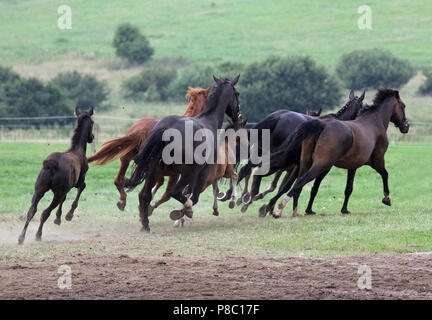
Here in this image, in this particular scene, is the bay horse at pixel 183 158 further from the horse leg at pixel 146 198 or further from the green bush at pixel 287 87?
the green bush at pixel 287 87

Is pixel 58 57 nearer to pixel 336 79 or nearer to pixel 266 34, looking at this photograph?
pixel 266 34

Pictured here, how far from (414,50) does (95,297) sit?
68.8 m

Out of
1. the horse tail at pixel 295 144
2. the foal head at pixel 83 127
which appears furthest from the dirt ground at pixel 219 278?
the horse tail at pixel 295 144

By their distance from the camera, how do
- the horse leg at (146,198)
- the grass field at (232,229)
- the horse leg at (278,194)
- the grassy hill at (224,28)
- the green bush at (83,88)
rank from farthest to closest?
the grassy hill at (224,28), the green bush at (83,88), the horse leg at (278,194), the horse leg at (146,198), the grass field at (232,229)

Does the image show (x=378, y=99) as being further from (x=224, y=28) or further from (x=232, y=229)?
(x=224, y=28)

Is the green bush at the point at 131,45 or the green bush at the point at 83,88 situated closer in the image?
the green bush at the point at 83,88

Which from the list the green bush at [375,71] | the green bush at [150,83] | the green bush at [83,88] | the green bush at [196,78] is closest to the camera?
the green bush at [83,88]

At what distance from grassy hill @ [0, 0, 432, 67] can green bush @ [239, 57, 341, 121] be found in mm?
15490

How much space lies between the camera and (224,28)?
82938 millimetres

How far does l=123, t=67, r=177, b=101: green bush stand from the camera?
62034 mm

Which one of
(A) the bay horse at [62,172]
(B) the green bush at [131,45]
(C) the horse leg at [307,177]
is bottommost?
(C) the horse leg at [307,177]

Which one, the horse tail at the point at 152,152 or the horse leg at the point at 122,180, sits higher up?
the horse tail at the point at 152,152

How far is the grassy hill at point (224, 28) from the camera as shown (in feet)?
244

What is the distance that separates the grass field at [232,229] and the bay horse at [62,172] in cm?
50
